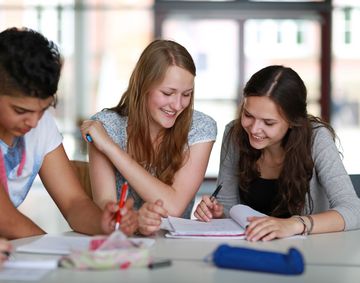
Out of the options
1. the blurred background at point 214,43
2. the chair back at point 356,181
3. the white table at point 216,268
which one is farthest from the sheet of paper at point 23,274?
the blurred background at point 214,43

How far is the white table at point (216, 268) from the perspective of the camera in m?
1.42

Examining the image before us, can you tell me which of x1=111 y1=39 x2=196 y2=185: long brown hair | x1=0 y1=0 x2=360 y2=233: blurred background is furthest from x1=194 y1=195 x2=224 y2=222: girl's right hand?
x1=0 y1=0 x2=360 y2=233: blurred background

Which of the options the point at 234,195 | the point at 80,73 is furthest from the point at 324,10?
the point at 234,195

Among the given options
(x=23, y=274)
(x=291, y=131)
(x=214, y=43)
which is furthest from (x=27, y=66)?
(x=214, y=43)

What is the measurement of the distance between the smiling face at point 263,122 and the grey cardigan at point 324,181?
5.8 inches

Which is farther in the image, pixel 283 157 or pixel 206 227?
pixel 283 157

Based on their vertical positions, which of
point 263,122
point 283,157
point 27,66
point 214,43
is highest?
point 214,43

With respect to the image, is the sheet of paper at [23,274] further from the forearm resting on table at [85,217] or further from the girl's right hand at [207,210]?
the girl's right hand at [207,210]

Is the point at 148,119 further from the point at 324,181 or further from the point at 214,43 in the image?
the point at 214,43

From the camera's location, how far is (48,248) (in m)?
1.64

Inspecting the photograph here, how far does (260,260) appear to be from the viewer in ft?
4.83

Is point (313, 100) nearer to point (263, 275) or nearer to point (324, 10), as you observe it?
point (324, 10)

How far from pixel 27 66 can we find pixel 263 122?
0.90 m

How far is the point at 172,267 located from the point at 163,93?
3.04 feet
